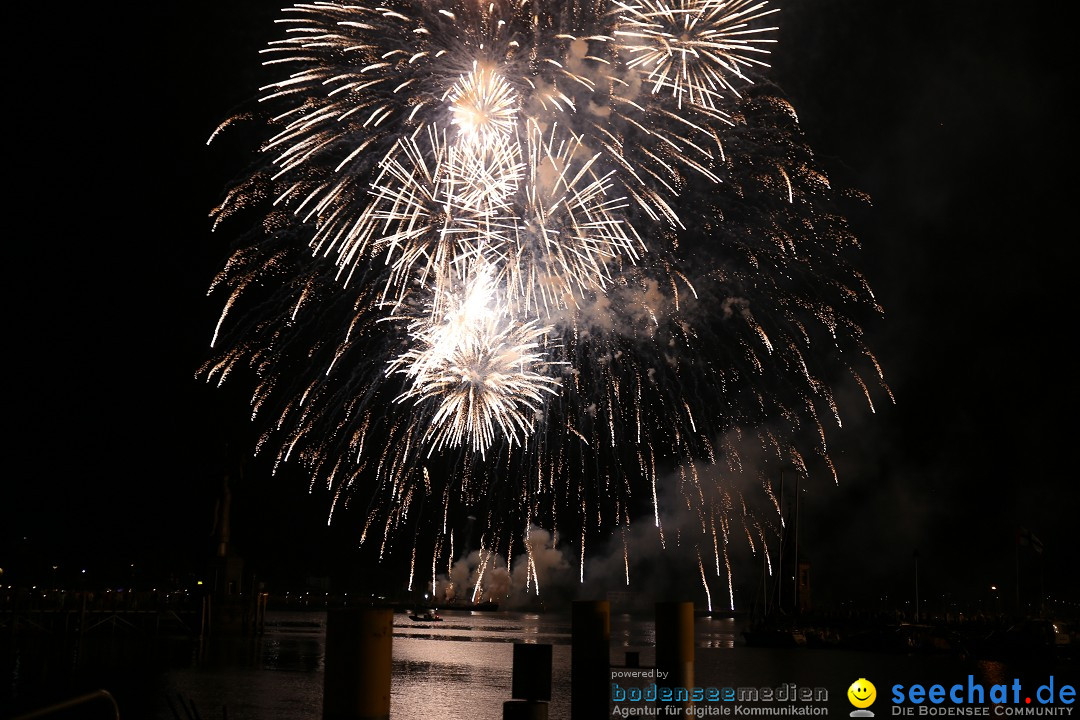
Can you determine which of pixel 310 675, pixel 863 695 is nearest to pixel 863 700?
pixel 863 695

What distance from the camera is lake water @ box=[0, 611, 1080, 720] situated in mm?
26344

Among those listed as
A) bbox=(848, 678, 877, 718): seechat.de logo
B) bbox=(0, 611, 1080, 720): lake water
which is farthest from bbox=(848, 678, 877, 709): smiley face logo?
bbox=(0, 611, 1080, 720): lake water

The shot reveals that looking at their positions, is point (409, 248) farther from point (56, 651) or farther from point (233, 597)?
point (233, 597)

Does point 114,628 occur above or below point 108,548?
below

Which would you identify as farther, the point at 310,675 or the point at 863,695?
the point at 310,675

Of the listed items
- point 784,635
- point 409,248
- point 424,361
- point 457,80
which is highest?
point 457,80

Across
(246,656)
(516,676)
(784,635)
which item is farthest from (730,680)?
(784,635)

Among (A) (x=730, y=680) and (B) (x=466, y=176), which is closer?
(B) (x=466, y=176)

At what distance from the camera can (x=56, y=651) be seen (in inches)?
1580

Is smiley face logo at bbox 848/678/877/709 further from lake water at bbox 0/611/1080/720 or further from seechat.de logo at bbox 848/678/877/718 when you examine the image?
lake water at bbox 0/611/1080/720

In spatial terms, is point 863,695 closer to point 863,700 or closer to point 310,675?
point 863,700

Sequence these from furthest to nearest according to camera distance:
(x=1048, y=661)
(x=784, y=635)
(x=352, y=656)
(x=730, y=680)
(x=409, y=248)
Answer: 1. (x=784, y=635)
2. (x=1048, y=661)
3. (x=730, y=680)
4. (x=409, y=248)
5. (x=352, y=656)

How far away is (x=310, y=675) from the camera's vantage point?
36312 mm

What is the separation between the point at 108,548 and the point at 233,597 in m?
11.4
